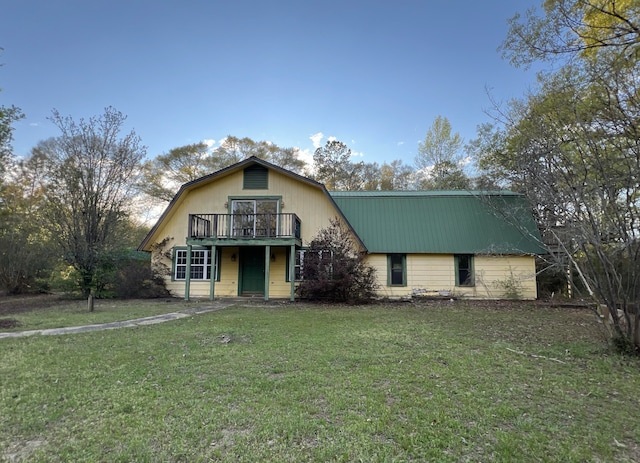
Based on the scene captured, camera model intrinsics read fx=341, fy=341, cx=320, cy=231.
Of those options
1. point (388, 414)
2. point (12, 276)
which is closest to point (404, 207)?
point (388, 414)

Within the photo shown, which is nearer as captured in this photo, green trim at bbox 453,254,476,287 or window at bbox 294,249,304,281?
green trim at bbox 453,254,476,287

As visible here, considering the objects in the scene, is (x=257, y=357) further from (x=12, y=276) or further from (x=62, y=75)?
(x=12, y=276)

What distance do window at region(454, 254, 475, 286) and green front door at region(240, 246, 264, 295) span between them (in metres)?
9.03

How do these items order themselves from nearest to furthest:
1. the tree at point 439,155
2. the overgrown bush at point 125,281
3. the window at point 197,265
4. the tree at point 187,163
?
1. the overgrown bush at point 125,281
2. the window at point 197,265
3. the tree at point 439,155
4. the tree at point 187,163

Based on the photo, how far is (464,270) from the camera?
50.7 feet

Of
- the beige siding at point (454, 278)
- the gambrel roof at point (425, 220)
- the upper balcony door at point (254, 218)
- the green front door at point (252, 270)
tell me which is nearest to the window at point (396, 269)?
the beige siding at point (454, 278)

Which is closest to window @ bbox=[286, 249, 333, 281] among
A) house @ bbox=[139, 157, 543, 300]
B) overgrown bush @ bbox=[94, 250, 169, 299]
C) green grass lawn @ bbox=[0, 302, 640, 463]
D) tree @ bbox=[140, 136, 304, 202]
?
house @ bbox=[139, 157, 543, 300]

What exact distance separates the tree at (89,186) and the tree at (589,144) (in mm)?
15220

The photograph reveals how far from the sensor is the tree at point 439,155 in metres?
27.6

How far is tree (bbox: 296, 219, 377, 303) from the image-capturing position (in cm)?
1370

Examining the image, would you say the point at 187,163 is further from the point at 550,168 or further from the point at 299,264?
the point at 550,168

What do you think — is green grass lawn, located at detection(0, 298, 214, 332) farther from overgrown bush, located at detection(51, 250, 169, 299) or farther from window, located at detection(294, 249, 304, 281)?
window, located at detection(294, 249, 304, 281)

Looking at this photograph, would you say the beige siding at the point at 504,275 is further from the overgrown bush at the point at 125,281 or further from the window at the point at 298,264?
the overgrown bush at the point at 125,281

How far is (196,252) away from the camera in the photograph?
16.4 meters
